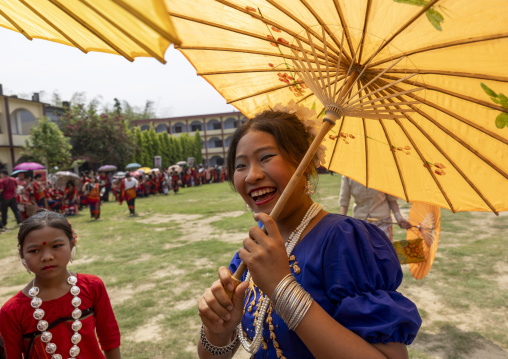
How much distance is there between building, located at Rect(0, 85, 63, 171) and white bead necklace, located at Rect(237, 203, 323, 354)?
3171 centimetres

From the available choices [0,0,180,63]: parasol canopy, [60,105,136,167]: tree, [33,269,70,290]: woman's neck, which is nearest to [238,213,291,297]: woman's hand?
[0,0,180,63]: parasol canopy

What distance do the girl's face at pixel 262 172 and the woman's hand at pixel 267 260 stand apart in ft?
0.92

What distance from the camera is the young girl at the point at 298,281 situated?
42.2 inches

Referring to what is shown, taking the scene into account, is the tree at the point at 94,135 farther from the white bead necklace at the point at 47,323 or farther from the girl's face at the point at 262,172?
the girl's face at the point at 262,172

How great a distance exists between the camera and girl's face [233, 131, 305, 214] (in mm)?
1414

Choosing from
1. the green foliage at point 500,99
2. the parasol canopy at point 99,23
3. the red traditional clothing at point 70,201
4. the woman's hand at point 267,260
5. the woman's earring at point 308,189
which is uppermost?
the parasol canopy at point 99,23

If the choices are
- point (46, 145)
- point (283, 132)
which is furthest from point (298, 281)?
point (46, 145)

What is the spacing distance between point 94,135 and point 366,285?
32346mm

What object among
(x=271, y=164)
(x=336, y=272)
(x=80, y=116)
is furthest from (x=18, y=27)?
(x=80, y=116)

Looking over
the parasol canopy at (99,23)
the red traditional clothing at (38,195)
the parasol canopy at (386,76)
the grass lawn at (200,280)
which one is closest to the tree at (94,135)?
the red traditional clothing at (38,195)

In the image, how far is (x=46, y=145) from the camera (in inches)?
984

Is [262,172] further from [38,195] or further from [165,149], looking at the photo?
[165,149]

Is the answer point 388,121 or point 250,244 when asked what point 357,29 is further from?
point 250,244

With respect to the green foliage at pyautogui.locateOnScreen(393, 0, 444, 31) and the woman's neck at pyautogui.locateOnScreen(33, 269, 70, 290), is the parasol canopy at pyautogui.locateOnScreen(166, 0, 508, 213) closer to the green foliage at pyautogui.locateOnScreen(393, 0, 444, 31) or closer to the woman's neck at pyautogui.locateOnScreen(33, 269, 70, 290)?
the green foliage at pyautogui.locateOnScreen(393, 0, 444, 31)
